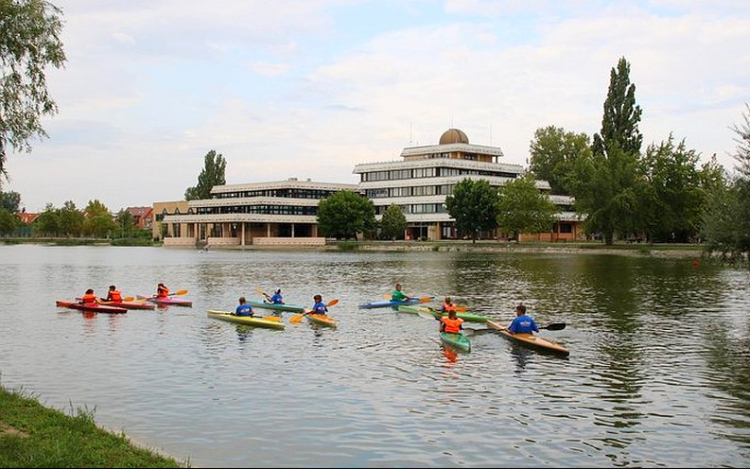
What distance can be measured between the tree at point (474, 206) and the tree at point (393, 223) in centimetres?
1763

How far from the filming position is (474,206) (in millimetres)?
124250

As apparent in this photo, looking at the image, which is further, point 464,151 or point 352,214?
point 464,151

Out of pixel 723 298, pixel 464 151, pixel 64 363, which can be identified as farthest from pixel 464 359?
pixel 464 151

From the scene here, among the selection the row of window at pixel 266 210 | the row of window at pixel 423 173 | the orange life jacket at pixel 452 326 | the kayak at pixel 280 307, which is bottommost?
the kayak at pixel 280 307

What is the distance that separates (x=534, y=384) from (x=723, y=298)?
98.5ft

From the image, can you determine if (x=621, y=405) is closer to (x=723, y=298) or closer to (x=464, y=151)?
(x=723, y=298)

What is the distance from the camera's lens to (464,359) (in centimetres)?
2586

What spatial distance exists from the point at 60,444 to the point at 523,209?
109 metres

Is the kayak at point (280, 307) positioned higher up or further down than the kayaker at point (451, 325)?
further down

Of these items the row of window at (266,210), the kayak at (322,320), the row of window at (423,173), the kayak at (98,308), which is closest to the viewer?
the kayak at (322,320)

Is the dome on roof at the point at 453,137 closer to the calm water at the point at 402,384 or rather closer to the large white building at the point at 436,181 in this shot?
the large white building at the point at 436,181

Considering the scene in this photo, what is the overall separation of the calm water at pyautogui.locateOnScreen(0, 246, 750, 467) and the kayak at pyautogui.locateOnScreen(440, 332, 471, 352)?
583mm

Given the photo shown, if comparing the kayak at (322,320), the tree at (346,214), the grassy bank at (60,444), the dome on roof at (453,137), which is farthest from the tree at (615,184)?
the grassy bank at (60,444)

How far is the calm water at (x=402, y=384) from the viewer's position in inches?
614
